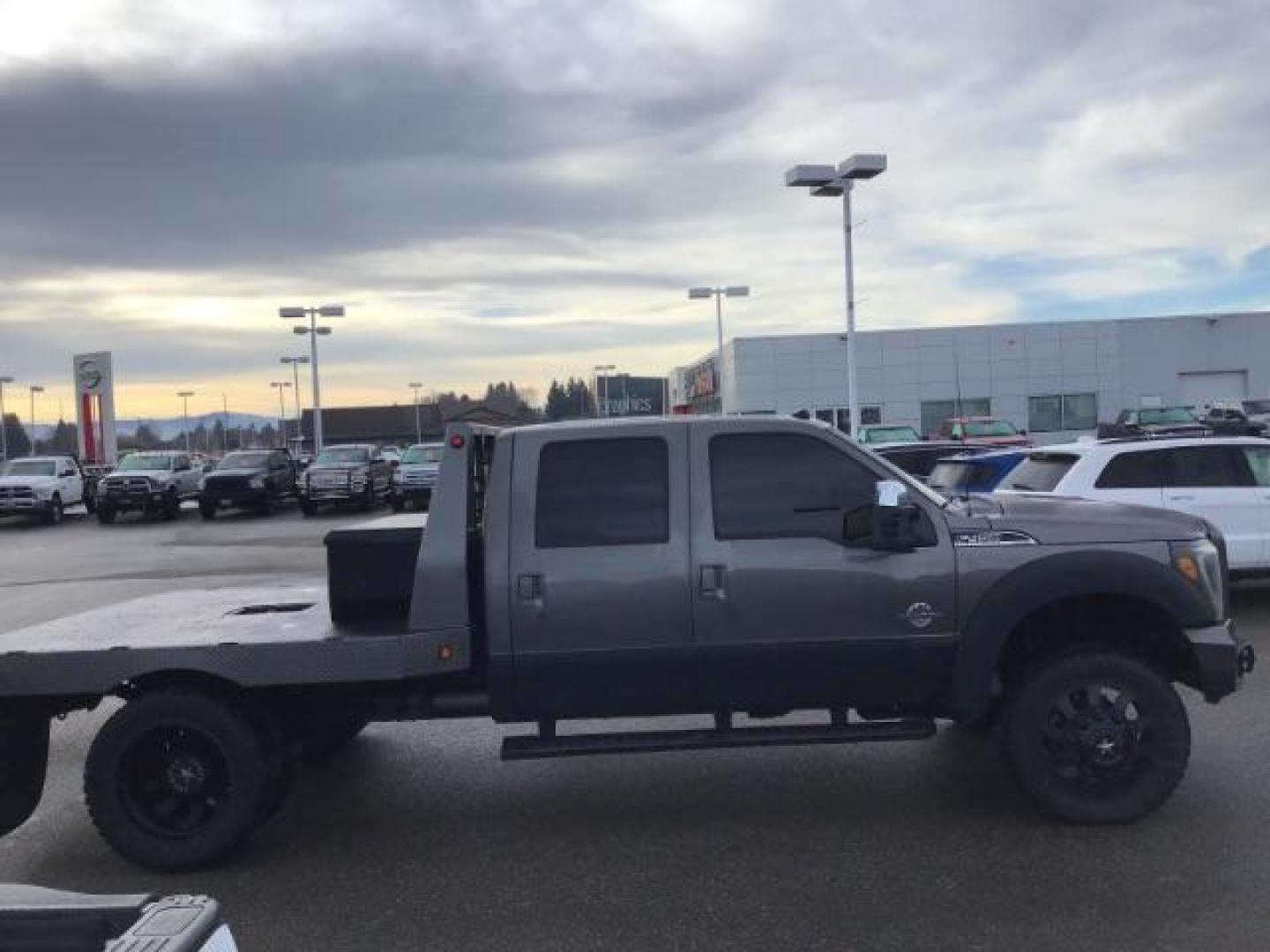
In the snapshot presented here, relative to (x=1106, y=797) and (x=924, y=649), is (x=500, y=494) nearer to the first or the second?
(x=924, y=649)

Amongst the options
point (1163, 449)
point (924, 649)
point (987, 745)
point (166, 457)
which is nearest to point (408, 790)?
point (924, 649)

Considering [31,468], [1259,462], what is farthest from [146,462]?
[1259,462]

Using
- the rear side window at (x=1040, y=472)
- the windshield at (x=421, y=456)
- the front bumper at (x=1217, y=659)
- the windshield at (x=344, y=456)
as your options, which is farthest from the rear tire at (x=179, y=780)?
the windshield at (x=344, y=456)

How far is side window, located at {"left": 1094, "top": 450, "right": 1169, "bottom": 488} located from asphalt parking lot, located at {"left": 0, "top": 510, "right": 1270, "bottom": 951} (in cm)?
338

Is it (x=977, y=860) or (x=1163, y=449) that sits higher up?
(x=1163, y=449)

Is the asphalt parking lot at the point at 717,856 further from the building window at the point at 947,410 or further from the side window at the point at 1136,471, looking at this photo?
the building window at the point at 947,410

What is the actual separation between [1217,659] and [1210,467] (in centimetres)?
613

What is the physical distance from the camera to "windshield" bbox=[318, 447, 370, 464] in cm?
3127

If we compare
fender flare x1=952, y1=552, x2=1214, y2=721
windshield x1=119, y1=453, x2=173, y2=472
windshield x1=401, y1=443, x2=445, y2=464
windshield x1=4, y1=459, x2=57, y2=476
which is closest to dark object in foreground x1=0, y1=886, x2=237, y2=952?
fender flare x1=952, y1=552, x2=1214, y2=721

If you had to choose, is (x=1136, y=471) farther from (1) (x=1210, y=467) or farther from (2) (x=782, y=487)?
(2) (x=782, y=487)

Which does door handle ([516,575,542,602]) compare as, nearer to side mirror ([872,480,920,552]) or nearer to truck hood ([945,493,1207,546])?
side mirror ([872,480,920,552])

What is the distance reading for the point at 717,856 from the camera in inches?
199

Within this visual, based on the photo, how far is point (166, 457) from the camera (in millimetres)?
32781

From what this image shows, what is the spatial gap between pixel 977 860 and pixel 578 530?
2.26 meters
